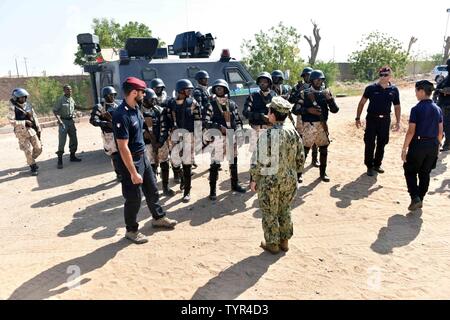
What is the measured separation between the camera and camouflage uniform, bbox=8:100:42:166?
6953 millimetres

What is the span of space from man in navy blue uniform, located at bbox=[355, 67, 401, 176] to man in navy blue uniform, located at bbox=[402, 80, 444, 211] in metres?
1.30

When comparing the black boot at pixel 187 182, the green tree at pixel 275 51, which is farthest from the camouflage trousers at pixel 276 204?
the green tree at pixel 275 51

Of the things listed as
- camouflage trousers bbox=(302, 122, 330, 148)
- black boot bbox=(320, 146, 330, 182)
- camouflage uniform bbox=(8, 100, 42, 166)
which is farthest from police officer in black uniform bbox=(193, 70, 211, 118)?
camouflage uniform bbox=(8, 100, 42, 166)

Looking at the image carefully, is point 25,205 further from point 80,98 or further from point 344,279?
point 80,98

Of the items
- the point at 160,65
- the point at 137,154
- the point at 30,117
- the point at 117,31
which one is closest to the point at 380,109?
the point at 137,154

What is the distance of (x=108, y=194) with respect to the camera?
19.8 feet

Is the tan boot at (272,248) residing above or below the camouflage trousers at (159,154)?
below

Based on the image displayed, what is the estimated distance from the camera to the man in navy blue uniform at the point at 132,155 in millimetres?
3701

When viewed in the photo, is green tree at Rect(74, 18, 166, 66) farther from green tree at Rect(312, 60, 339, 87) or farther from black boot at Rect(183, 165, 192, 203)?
black boot at Rect(183, 165, 192, 203)

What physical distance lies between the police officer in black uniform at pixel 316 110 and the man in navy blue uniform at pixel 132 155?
2.95m

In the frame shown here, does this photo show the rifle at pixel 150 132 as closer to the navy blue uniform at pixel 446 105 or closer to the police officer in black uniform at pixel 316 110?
the police officer in black uniform at pixel 316 110

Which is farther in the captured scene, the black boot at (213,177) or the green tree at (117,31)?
the green tree at (117,31)
